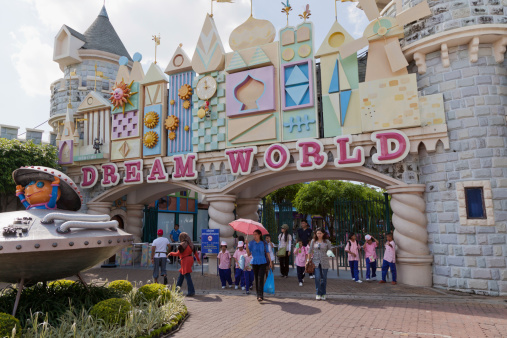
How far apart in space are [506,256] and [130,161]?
43.1ft

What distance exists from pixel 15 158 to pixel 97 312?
1125 centimetres

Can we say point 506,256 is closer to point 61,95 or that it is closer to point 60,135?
point 60,135

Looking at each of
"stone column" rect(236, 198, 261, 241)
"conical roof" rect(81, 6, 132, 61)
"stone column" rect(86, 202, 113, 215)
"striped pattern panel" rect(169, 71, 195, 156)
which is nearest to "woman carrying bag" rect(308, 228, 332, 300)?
"stone column" rect(236, 198, 261, 241)

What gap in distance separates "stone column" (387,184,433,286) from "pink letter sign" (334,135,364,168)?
1.38 meters

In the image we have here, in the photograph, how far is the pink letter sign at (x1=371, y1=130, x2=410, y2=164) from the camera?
424 inches

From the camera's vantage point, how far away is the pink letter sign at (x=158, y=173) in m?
14.4

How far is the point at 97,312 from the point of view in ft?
18.5

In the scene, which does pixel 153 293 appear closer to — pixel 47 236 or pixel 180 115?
pixel 47 236

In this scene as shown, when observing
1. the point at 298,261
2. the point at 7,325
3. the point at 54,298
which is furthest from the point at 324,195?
the point at 7,325

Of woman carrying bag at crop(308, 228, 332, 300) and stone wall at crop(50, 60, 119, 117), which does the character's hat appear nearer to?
woman carrying bag at crop(308, 228, 332, 300)

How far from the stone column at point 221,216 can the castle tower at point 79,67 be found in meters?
9.35

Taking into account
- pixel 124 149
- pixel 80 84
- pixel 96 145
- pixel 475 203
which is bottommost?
pixel 475 203

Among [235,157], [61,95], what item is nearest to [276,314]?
[235,157]

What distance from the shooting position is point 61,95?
18625mm
